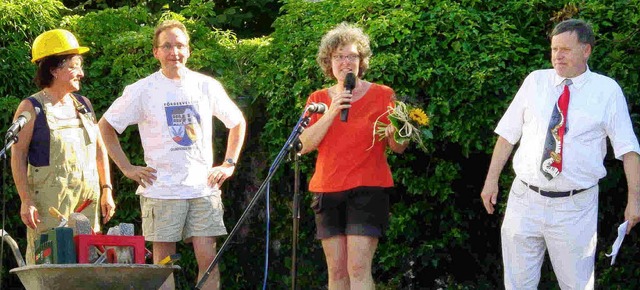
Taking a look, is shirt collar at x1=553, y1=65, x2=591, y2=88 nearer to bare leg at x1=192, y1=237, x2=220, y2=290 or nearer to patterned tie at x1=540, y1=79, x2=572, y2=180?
patterned tie at x1=540, y1=79, x2=572, y2=180

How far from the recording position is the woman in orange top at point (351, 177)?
796 centimetres

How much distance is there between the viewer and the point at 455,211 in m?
9.35

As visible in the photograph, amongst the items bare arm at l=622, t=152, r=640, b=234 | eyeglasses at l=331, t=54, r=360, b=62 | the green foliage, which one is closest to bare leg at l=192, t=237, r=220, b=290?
the green foliage

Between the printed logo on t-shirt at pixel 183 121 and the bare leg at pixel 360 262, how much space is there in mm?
1310

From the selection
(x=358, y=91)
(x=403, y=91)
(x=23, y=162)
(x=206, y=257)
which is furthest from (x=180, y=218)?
(x=403, y=91)

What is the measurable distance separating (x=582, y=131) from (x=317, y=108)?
1.59 metres

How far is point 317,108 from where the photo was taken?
7.83m

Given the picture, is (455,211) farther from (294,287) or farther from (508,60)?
(294,287)

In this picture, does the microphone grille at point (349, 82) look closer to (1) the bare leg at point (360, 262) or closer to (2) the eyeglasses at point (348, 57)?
(2) the eyeglasses at point (348, 57)

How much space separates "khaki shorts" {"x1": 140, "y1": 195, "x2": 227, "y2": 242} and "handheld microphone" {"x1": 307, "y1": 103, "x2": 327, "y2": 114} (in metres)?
1.13

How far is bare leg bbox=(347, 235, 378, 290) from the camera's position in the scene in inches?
312

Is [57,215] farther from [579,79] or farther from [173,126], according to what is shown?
[579,79]

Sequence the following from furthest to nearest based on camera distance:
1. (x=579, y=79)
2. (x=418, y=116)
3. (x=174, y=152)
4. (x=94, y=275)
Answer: (x=174, y=152) → (x=418, y=116) → (x=579, y=79) → (x=94, y=275)

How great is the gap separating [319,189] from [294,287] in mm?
760
